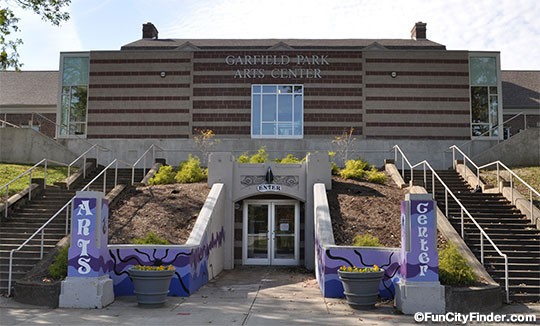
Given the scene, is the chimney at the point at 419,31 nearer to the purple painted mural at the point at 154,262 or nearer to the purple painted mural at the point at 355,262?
the purple painted mural at the point at 355,262

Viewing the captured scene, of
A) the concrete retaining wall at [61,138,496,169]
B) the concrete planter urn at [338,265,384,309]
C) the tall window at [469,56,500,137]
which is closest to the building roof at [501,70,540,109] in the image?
the tall window at [469,56,500,137]

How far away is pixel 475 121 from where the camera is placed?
79.5 ft

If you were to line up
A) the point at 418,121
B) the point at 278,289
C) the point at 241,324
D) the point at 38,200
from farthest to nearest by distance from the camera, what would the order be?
the point at 418,121 < the point at 38,200 < the point at 278,289 < the point at 241,324

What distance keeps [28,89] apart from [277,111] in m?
23.8

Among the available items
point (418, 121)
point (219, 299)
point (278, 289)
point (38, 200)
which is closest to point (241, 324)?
point (219, 299)

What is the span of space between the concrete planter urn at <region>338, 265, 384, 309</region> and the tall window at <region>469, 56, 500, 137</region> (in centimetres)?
1714

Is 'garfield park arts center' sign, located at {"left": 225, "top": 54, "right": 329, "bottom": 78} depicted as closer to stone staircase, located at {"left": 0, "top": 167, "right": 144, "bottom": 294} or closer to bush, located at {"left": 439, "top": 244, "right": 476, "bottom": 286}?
stone staircase, located at {"left": 0, "top": 167, "right": 144, "bottom": 294}

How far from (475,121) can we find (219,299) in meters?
18.4

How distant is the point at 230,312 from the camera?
8969 mm

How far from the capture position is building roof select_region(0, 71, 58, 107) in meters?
36.1

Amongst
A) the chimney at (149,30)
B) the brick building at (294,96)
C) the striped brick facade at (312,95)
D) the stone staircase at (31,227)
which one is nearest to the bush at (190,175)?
the stone staircase at (31,227)

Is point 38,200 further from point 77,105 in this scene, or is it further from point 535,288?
point 535,288

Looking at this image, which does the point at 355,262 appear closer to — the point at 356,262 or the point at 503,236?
the point at 356,262

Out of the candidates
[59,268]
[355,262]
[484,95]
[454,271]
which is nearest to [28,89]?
[484,95]
